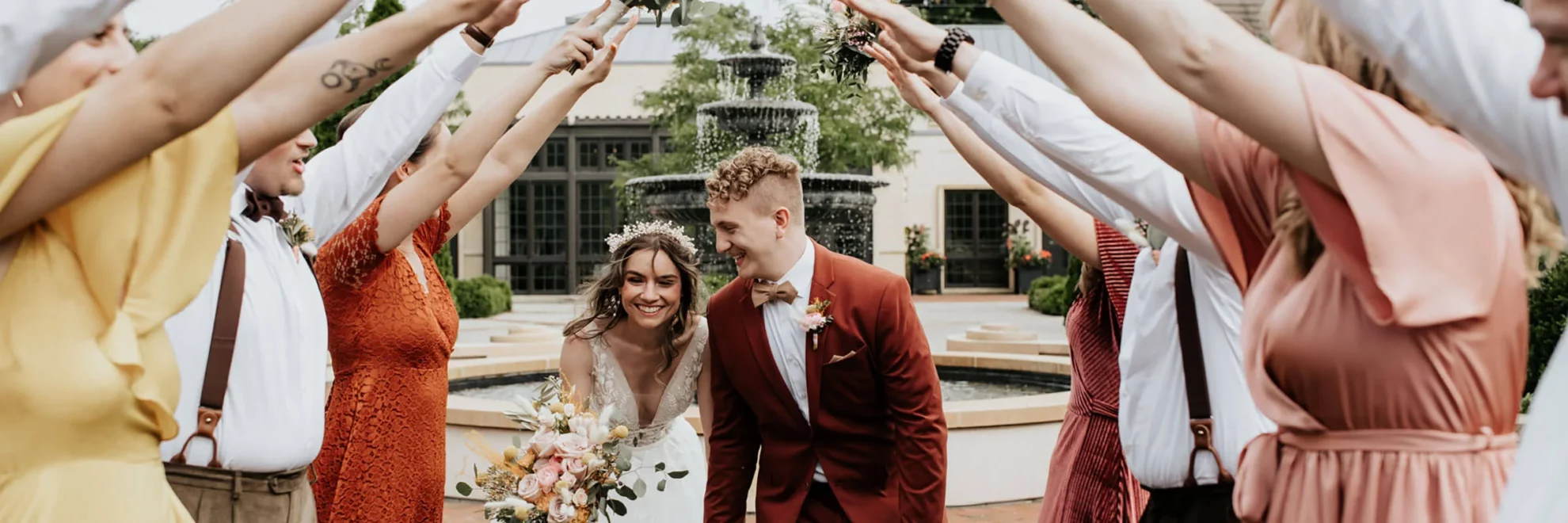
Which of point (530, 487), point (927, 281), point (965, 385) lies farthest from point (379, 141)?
point (927, 281)

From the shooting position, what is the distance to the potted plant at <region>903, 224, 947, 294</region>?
29688 millimetres

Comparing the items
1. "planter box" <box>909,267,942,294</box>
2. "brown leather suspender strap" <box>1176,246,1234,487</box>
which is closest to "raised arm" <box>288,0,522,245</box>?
"brown leather suspender strap" <box>1176,246,1234,487</box>

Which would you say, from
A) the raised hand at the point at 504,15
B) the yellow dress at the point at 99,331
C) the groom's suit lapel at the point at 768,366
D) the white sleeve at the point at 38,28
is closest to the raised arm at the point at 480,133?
the raised hand at the point at 504,15

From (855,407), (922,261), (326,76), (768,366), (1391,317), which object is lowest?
(922,261)

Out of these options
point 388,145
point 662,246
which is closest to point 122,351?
point 388,145

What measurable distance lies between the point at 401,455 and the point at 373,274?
59 centimetres

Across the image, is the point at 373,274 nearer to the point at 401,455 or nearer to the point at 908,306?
the point at 401,455

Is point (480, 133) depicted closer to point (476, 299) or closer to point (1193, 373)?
point (1193, 373)

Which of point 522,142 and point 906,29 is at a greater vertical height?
point 906,29

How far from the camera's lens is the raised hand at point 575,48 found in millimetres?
3379

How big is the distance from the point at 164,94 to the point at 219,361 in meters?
1.23

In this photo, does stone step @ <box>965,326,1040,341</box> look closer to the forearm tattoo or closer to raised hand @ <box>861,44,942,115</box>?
raised hand @ <box>861,44,942,115</box>

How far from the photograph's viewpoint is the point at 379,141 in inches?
115

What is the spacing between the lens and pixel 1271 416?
1886 millimetres
